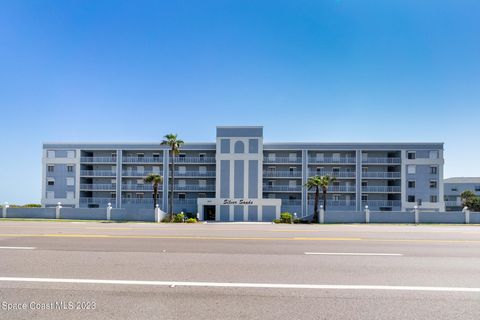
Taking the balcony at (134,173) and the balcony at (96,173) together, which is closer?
the balcony at (134,173)

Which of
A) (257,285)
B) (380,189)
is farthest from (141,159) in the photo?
(257,285)

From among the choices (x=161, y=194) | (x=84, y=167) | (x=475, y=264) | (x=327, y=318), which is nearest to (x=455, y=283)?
(x=475, y=264)

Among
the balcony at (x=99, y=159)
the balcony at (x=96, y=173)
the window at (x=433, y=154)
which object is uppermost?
the window at (x=433, y=154)

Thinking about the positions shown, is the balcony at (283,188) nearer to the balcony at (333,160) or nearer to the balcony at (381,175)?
the balcony at (333,160)

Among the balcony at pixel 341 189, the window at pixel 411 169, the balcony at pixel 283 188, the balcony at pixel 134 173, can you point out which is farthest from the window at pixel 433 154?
the balcony at pixel 134 173

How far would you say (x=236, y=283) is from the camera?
651cm

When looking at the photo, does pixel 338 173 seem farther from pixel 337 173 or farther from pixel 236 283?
pixel 236 283

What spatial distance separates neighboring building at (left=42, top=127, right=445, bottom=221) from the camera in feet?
161

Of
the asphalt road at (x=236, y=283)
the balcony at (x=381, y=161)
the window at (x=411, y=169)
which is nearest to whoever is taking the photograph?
the asphalt road at (x=236, y=283)

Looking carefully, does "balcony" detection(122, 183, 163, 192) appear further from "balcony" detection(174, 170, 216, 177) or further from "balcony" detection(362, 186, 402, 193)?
"balcony" detection(362, 186, 402, 193)

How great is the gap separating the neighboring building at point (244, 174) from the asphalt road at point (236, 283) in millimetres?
38068

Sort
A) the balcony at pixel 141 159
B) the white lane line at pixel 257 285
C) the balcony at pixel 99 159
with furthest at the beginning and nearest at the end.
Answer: the balcony at pixel 99 159, the balcony at pixel 141 159, the white lane line at pixel 257 285

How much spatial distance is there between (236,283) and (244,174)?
140 ft

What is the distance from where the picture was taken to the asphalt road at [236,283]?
5.09 meters
